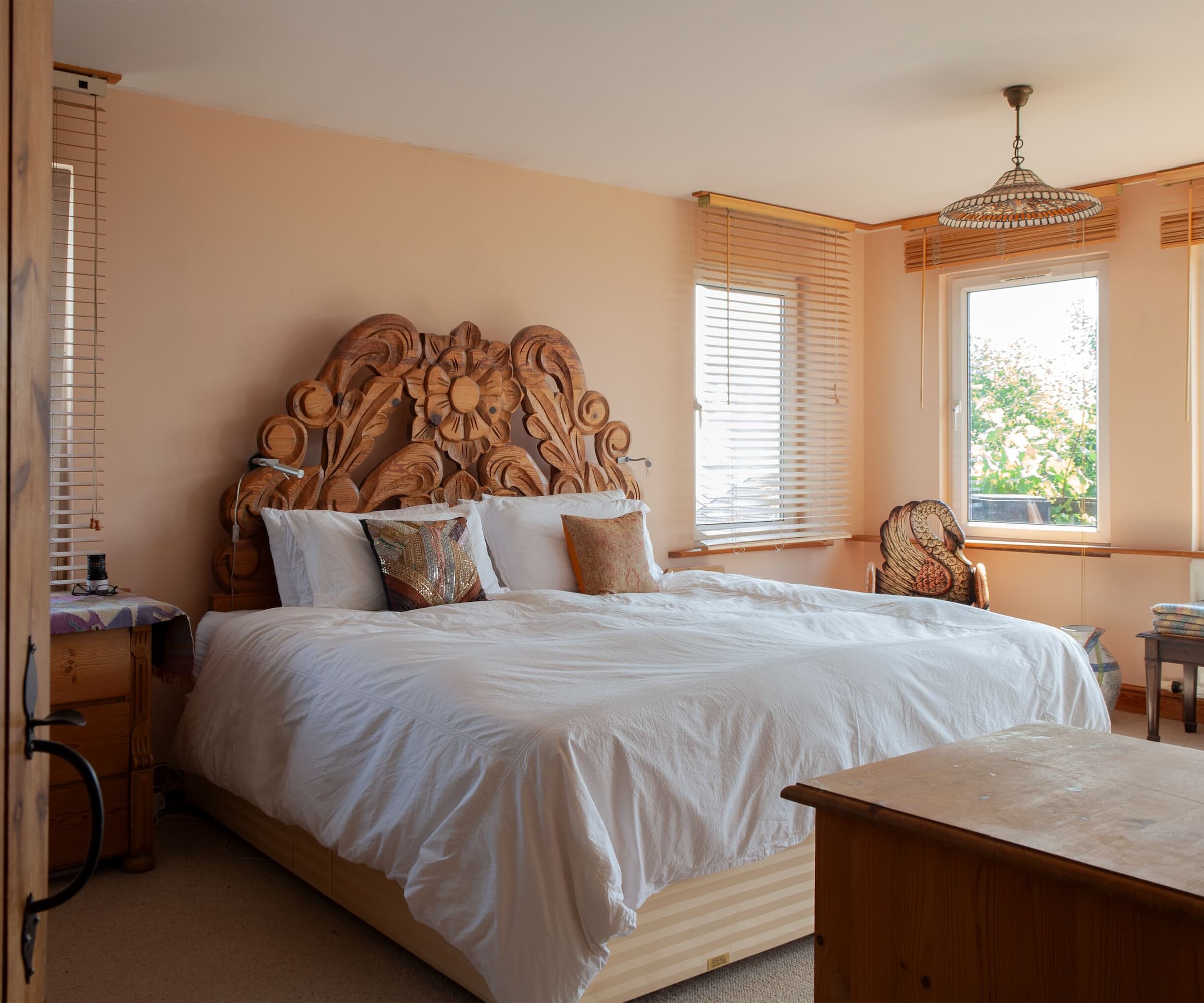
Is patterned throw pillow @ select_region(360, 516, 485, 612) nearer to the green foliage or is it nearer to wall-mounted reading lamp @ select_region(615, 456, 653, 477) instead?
wall-mounted reading lamp @ select_region(615, 456, 653, 477)

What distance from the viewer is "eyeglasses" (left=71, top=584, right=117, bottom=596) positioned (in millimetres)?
3135

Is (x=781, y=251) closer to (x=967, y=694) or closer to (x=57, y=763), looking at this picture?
(x=967, y=694)

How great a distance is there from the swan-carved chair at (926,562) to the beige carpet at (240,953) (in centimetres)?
261

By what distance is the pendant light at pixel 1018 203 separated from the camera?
11.4ft

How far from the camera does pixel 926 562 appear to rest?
486 cm

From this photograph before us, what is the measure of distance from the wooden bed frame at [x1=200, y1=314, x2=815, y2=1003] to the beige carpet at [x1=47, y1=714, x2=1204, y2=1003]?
7cm

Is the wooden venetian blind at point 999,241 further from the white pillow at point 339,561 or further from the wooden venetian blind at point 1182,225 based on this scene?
the white pillow at point 339,561

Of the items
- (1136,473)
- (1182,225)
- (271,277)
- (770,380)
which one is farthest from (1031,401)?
(271,277)

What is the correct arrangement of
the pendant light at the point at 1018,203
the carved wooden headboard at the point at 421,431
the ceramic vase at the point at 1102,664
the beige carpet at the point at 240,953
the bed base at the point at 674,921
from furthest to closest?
the ceramic vase at the point at 1102,664, the carved wooden headboard at the point at 421,431, the pendant light at the point at 1018,203, the beige carpet at the point at 240,953, the bed base at the point at 674,921

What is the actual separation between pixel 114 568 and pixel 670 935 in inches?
89.6

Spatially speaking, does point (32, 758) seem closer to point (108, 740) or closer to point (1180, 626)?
point (108, 740)

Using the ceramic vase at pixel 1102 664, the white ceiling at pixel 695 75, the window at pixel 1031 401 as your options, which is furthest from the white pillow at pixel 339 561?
the window at pixel 1031 401

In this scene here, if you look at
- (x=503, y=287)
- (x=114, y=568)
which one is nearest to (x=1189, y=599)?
(x=503, y=287)

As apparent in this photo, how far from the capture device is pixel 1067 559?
16.3 ft
